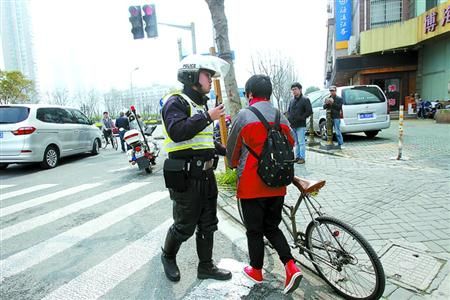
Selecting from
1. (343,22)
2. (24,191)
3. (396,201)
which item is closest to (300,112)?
(396,201)

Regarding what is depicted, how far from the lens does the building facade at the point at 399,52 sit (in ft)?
61.7

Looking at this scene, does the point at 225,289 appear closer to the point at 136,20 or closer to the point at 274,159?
the point at 274,159

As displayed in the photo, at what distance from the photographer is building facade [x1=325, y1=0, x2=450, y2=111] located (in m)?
18.8

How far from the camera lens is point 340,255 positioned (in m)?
2.59

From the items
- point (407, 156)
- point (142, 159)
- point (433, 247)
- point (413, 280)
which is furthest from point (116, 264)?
point (407, 156)

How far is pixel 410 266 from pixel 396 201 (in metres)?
1.78

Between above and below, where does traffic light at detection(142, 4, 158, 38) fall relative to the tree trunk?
above

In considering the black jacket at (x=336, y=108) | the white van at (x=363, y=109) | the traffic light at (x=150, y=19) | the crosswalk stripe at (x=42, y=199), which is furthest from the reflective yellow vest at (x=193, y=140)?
the traffic light at (x=150, y=19)

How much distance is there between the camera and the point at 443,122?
15.1m

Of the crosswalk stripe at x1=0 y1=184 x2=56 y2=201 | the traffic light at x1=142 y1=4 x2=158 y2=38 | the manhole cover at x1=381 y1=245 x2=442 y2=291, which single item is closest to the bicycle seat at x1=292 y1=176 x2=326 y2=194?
the manhole cover at x1=381 y1=245 x2=442 y2=291

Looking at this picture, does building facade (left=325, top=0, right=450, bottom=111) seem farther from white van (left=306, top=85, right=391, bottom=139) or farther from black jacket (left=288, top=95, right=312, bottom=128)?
black jacket (left=288, top=95, right=312, bottom=128)

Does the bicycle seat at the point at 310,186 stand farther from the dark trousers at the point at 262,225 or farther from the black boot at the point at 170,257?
the black boot at the point at 170,257

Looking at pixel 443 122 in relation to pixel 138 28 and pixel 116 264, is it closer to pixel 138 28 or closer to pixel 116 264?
pixel 138 28

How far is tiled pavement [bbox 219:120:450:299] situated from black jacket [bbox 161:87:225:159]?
1.91 metres
